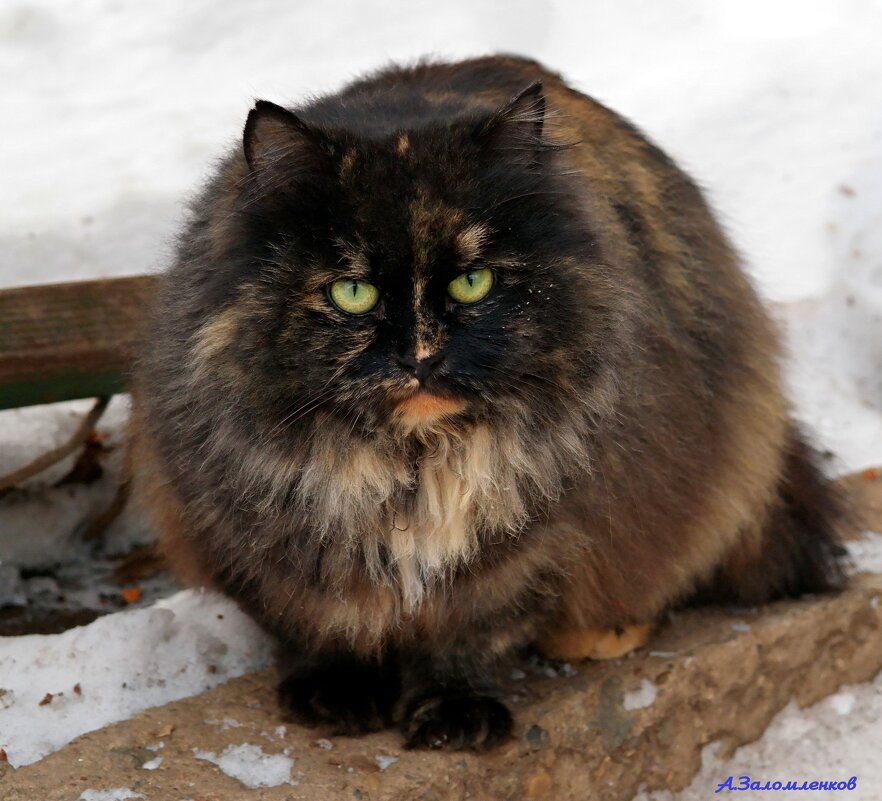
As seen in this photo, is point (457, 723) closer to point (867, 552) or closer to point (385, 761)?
point (385, 761)

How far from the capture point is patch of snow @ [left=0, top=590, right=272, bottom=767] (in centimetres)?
228

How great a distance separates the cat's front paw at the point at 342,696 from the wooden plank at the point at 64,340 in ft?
3.30

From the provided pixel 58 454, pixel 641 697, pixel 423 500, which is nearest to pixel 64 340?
pixel 58 454

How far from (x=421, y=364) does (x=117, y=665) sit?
1137 millimetres

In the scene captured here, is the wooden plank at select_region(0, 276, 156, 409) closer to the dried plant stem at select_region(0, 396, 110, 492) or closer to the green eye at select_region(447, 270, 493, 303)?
the dried plant stem at select_region(0, 396, 110, 492)

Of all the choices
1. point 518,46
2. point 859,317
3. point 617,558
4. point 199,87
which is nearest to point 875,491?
point 859,317

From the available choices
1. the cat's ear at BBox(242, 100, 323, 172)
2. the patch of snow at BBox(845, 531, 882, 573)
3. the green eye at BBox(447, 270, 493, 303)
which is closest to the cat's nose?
the green eye at BBox(447, 270, 493, 303)

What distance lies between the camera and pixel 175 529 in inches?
90.4

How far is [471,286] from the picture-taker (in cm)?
179

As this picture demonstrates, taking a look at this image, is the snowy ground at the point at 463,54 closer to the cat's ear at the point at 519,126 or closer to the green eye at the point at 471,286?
the cat's ear at the point at 519,126

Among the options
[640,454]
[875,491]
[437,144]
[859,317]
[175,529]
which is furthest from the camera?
[859,317]

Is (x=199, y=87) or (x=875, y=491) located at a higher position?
(x=199, y=87)

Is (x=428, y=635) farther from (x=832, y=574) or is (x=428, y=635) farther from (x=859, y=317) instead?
Answer: (x=859, y=317)

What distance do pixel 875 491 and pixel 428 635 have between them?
1.63 m
